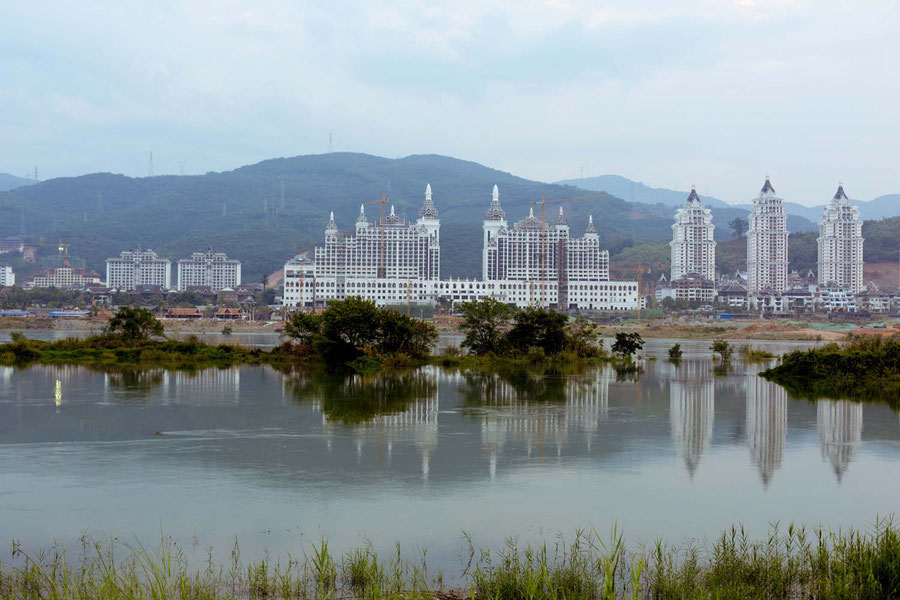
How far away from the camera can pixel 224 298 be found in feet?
369

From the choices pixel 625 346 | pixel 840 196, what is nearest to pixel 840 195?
pixel 840 196

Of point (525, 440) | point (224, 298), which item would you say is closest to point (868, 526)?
point (525, 440)

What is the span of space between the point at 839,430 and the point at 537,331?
1532cm

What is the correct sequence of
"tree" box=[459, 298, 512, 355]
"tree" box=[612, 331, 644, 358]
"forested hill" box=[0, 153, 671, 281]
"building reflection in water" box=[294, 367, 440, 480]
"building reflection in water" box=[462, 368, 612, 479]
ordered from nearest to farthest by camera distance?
1. "building reflection in water" box=[294, 367, 440, 480]
2. "building reflection in water" box=[462, 368, 612, 479]
3. "tree" box=[459, 298, 512, 355]
4. "tree" box=[612, 331, 644, 358]
5. "forested hill" box=[0, 153, 671, 281]

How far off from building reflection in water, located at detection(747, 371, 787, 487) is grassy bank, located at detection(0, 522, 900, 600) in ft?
11.6

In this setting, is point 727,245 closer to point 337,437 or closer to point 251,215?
point 251,215

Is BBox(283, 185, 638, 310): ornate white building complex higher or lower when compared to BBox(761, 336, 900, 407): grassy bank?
higher

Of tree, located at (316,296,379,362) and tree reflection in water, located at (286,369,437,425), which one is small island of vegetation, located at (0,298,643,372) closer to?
tree, located at (316,296,379,362)

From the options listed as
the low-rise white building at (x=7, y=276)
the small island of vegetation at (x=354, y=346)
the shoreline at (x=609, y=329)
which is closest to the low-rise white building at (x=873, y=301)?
the shoreline at (x=609, y=329)

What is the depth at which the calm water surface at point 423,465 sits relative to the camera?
8266mm

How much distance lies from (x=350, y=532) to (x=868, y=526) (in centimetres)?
481

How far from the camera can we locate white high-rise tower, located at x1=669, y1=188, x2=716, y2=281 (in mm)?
129625

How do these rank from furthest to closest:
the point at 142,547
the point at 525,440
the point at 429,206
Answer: the point at 429,206
the point at 525,440
the point at 142,547

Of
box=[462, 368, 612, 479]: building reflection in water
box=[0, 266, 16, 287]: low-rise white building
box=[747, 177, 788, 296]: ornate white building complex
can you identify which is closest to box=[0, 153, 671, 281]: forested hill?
box=[0, 266, 16, 287]: low-rise white building
